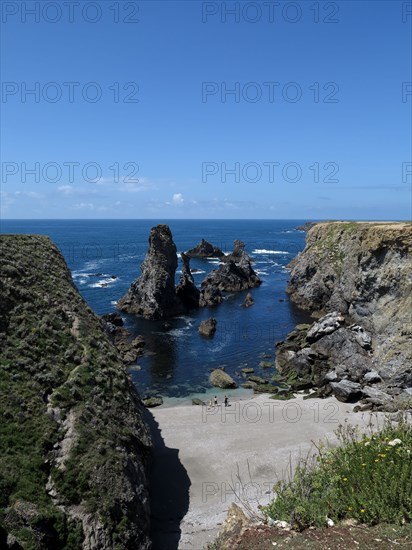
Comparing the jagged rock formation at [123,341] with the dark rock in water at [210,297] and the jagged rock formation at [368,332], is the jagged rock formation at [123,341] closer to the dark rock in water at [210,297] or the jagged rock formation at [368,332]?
the jagged rock formation at [368,332]

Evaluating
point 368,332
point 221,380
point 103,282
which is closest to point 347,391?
point 221,380

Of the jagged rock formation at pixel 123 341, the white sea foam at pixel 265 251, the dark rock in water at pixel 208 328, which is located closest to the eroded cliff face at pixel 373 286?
the dark rock in water at pixel 208 328

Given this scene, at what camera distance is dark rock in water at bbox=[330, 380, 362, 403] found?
3834 cm

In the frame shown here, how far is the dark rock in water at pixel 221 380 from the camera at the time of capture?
145 ft

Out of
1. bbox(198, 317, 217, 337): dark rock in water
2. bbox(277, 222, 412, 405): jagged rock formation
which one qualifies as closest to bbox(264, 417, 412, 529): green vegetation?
bbox(277, 222, 412, 405): jagged rock formation

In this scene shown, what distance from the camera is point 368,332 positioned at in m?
52.2

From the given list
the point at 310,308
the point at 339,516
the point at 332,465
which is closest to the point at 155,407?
the point at 332,465

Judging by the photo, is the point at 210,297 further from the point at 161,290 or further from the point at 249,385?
the point at 249,385

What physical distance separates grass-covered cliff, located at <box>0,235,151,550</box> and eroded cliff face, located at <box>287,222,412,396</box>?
26914 millimetres

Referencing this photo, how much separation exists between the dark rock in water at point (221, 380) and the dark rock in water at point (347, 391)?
34.2 feet

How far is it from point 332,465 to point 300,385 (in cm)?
2456

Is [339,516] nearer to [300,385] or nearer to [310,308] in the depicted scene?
[300,385]

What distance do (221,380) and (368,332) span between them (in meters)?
20.4

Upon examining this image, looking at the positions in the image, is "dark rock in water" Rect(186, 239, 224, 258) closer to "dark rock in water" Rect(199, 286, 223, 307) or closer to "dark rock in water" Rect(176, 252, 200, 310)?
"dark rock in water" Rect(199, 286, 223, 307)
